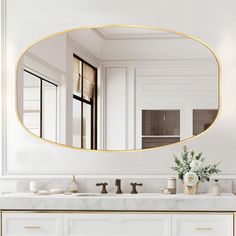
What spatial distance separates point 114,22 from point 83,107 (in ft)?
2.16

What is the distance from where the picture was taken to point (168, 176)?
13.8ft

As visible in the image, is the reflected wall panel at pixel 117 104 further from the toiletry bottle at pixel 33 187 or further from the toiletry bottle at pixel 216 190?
the toiletry bottle at pixel 216 190

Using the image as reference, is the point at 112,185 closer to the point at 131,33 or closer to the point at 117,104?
the point at 117,104

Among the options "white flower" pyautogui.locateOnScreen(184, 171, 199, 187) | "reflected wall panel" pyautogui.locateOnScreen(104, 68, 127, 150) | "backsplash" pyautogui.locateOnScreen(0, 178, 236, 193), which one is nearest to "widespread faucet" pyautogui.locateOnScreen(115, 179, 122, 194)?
"backsplash" pyautogui.locateOnScreen(0, 178, 236, 193)

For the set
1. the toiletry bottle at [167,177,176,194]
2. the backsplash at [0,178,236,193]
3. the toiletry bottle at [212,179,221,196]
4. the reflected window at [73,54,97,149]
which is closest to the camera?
the toiletry bottle at [212,179,221,196]

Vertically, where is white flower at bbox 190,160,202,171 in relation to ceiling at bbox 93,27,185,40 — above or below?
below

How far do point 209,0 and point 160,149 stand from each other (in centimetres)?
113
